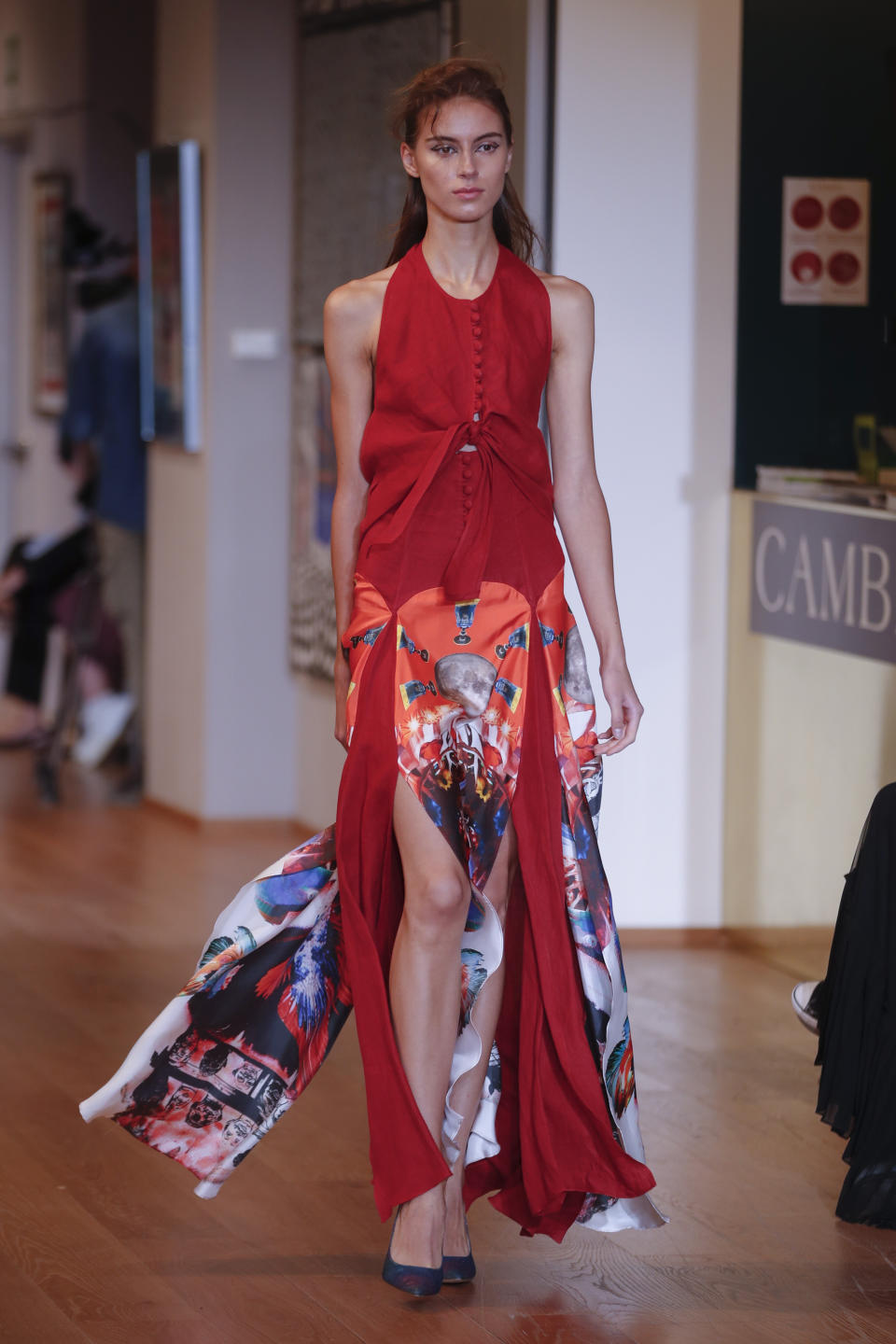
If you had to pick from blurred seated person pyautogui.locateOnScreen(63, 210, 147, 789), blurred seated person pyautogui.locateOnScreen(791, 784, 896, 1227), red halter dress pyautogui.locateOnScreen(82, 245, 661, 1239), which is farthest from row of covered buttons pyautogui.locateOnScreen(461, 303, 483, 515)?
blurred seated person pyautogui.locateOnScreen(63, 210, 147, 789)

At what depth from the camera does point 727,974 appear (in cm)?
446

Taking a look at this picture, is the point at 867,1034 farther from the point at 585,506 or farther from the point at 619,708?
the point at 585,506

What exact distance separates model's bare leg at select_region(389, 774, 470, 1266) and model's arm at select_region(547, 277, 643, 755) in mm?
282

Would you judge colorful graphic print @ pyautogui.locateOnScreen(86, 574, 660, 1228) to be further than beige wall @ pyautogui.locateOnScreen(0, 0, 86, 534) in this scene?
No

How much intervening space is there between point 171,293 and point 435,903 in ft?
13.1

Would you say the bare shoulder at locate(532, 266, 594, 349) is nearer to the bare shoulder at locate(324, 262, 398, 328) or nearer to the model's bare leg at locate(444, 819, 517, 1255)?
the bare shoulder at locate(324, 262, 398, 328)

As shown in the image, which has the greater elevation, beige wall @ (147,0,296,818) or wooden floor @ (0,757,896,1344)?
beige wall @ (147,0,296,818)

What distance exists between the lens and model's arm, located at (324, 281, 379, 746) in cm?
255

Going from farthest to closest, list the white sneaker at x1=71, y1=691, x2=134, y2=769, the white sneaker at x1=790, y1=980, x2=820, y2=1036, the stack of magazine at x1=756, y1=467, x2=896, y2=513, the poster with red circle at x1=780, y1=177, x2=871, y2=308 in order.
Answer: the white sneaker at x1=71, y1=691, x2=134, y2=769, the poster with red circle at x1=780, y1=177, x2=871, y2=308, the stack of magazine at x1=756, y1=467, x2=896, y2=513, the white sneaker at x1=790, y1=980, x2=820, y2=1036

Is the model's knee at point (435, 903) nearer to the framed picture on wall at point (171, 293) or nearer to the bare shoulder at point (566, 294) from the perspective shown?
the bare shoulder at point (566, 294)

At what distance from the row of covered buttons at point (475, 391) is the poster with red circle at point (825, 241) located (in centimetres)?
224

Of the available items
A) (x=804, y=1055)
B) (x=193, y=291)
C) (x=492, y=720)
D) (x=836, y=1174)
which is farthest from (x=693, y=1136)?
(x=193, y=291)

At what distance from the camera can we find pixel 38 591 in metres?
7.00

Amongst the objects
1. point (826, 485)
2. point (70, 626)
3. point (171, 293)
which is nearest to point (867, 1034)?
point (826, 485)
